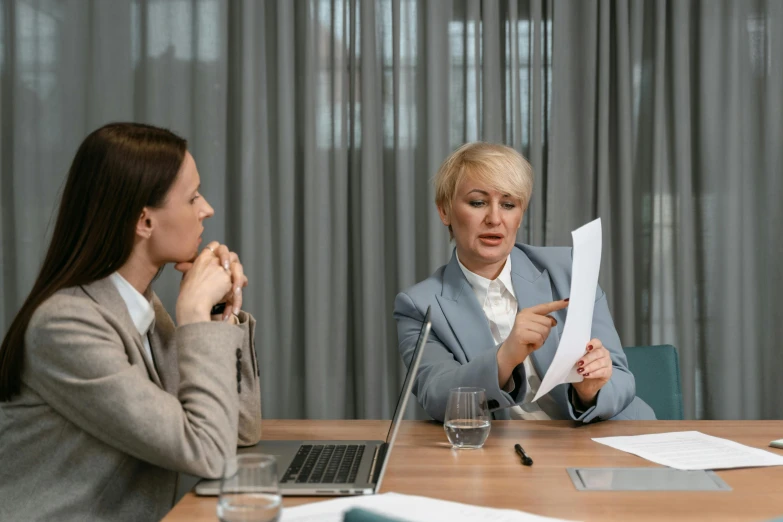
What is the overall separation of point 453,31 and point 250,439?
81.5 inches

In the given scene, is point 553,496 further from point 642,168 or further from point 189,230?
point 642,168

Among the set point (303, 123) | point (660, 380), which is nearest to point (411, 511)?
point (660, 380)

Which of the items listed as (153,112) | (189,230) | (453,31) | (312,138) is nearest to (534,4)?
(453,31)

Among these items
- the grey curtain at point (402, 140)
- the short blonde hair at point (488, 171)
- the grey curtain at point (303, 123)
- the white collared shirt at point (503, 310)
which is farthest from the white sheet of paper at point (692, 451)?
the grey curtain at point (303, 123)

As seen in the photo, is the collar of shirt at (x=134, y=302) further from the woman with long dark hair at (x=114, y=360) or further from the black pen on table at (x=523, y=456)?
the black pen on table at (x=523, y=456)

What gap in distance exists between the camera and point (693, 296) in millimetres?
3127

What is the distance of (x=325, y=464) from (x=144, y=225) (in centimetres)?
57

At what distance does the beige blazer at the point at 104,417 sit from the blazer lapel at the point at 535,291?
835mm

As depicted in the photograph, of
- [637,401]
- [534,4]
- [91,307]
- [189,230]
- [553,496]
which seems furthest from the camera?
[534,4]

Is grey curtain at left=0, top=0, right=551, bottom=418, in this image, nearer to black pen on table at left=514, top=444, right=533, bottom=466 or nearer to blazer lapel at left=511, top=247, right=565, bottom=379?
blazer lapel at left=511, top=247, right=565, bottom=379

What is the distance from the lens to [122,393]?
4.26ft

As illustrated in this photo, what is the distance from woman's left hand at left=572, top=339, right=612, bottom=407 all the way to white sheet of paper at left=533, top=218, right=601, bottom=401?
0.04 metres

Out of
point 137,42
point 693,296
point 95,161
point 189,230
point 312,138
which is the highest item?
point 137,42

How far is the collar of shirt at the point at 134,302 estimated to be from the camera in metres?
1.51
